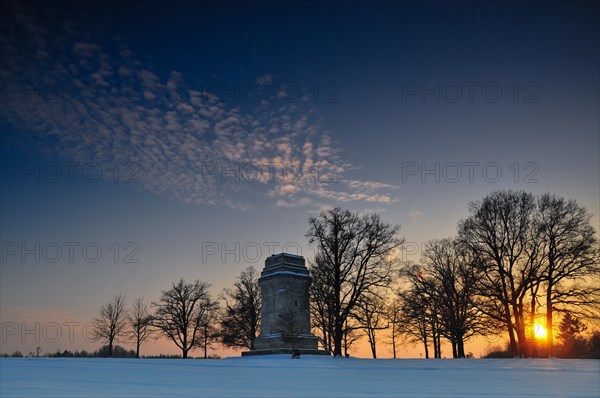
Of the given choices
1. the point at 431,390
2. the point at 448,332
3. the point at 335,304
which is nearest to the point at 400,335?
the point at 448,332

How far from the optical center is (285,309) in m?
37.8

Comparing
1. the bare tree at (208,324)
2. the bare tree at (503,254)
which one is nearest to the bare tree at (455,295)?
the bare tree at (503,254)

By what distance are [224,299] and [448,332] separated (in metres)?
27.3

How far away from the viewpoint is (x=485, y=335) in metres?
38.2

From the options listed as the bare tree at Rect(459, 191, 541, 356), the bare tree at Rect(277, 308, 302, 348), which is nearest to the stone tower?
the bare tree at Rect(277, 308, 302, 348)

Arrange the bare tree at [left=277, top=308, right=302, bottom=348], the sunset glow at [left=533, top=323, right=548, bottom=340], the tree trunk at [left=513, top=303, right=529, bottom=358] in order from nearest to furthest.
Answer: the tree trunk at [left=513, top=303, right=529, bottom=358] < the sunset glow at [left=533, top=323, right=548, bottom=340] < the bare tree at [left=277, top=308, right=302, bottom=348]

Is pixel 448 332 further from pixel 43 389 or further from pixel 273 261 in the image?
pixel 43 389

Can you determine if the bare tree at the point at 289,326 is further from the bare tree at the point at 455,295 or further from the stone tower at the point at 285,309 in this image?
the bare tree at the point at 455,295

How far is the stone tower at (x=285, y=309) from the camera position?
3612 cm

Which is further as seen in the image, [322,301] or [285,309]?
[322,301]

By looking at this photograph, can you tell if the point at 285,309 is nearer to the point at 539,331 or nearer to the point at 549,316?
the point at 539,331

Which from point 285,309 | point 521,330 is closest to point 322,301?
point 285,309

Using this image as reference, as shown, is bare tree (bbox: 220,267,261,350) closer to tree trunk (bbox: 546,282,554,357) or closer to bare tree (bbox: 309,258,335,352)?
bare tree (bbox: 309,258,335,352)

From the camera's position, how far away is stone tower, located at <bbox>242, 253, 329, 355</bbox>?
36.1 meters
